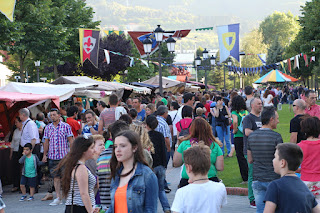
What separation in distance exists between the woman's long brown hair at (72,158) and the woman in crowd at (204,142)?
49.6 inches

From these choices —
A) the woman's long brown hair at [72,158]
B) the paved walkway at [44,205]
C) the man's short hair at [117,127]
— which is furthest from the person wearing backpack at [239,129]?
the woman's long brown hair at [72,158]

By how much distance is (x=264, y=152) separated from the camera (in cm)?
632

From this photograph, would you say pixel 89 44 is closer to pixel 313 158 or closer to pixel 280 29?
pixel 313 158

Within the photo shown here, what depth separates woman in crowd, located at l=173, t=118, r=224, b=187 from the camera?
599cm

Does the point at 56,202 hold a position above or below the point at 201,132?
below

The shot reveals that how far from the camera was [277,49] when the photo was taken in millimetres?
84000

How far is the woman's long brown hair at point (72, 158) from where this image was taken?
5125 millimetres

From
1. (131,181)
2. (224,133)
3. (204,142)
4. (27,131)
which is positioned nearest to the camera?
(131,181)

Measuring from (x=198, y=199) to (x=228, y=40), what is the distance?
23.2 meters

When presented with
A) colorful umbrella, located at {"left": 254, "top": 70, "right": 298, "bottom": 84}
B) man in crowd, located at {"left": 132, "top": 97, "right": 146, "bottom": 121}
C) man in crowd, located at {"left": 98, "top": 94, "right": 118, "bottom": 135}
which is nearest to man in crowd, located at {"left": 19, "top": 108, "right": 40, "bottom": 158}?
man in crowd, located at {"left": 98, "top": 94, "right": 118, "bottom": 135}

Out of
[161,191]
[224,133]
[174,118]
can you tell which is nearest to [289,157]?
[161,191]

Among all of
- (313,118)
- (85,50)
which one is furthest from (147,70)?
(313,118)

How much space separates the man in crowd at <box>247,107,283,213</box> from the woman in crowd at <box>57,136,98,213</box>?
2265 mm

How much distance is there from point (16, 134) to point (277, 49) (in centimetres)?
7714
